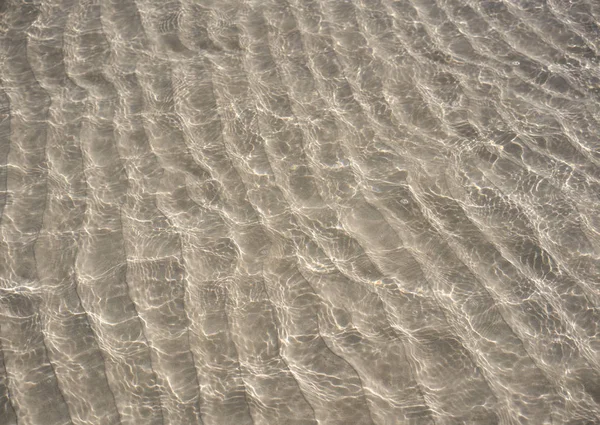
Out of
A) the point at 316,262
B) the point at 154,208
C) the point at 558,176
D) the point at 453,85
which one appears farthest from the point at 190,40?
the point at 558,176

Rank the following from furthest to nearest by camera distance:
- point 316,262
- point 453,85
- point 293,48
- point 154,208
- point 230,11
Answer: point 230,11, point 293,48, point 453,85, point 154,208, point 316,262

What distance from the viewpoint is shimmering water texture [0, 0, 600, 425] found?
2.09 meters

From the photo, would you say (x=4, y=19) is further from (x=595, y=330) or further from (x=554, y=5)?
(x=595, y=330)

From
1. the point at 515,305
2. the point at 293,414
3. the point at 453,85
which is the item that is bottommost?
the point at 293,414

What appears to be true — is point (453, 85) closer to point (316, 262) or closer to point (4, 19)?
point (316, 262)

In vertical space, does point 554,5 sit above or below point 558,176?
above

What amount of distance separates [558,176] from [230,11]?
2.23m

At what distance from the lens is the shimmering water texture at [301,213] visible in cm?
209

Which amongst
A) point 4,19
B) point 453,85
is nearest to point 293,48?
point 453,85

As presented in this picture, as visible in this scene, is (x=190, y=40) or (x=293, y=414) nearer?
(x=293, y=414)

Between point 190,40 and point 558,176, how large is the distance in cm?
222

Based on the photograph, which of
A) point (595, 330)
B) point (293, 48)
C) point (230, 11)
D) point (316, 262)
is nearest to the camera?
point (595, 330)

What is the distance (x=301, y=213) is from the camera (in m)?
2.59

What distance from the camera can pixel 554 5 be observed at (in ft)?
12.0
